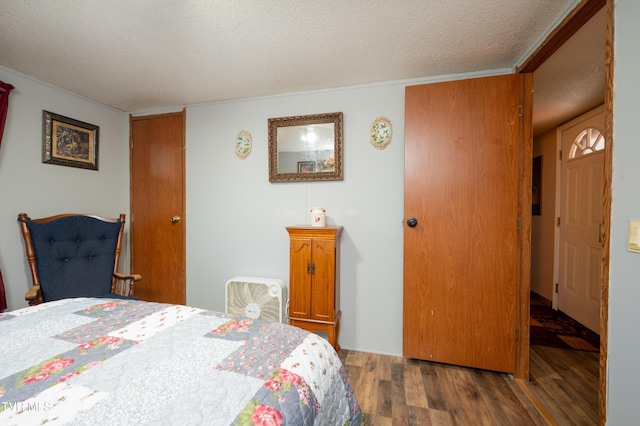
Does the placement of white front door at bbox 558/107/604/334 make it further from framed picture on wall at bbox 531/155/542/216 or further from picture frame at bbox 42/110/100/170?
picture frame at bbox 42/110/100/170

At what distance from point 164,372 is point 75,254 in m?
2.12

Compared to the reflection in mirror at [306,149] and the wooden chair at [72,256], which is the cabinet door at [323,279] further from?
the wooden chair at [72,256]

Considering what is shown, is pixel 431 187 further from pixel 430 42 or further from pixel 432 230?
pixel 430 42

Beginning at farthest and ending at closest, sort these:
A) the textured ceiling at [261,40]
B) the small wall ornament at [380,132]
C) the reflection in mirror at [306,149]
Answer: the reflection in mirror at [306,149]
the small wall ornament at [380,132]
the textured ceiling at [261,40]

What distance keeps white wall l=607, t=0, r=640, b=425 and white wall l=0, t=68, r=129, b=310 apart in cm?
360

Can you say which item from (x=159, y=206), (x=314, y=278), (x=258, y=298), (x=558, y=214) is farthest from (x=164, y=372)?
(x=558, y=214)

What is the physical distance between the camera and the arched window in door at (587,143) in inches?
104

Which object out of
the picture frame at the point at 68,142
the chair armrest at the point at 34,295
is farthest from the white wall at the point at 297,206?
the chair armrest at the point at 34,295

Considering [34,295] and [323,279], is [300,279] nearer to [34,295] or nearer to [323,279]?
[323,279]

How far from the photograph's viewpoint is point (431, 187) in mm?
2008

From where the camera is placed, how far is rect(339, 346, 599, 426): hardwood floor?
5.03 ft

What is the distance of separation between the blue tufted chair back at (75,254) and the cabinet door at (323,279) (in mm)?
1720

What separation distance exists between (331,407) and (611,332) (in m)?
1.10

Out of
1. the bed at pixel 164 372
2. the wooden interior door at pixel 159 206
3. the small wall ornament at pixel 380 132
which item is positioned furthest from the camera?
the wooden interior door at pixel 159 206
